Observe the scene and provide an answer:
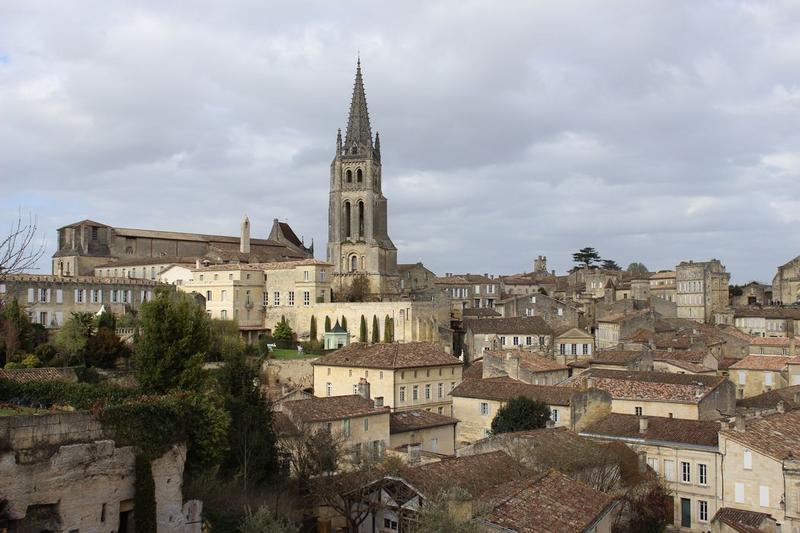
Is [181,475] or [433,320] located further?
[433,320]

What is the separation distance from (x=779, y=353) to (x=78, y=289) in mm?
50637

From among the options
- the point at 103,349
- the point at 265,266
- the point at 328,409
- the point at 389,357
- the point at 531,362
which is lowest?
the point at 328,409

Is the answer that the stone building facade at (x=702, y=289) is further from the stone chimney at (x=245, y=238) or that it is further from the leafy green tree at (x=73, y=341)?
the leafy green tree at (x=73, y=341)

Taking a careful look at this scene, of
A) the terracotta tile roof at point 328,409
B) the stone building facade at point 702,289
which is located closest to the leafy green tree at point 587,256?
the stone building facade at point 702,289

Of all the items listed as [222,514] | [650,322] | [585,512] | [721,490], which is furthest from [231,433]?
[650,322]

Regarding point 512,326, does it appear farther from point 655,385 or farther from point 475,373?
point 655,385

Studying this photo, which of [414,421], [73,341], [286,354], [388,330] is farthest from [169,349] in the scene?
[388,330]

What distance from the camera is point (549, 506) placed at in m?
19.5

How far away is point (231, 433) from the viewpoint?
71.8ft

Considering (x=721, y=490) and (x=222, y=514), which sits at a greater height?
(x=222, y=514)

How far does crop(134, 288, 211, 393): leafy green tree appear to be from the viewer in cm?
2917

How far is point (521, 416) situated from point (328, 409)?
8818 millimetres

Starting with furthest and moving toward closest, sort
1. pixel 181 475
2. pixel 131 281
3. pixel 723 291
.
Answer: pixel 723 291 < pixel 131 281 < pixel 181 475

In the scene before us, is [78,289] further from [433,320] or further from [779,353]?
[779,353]
